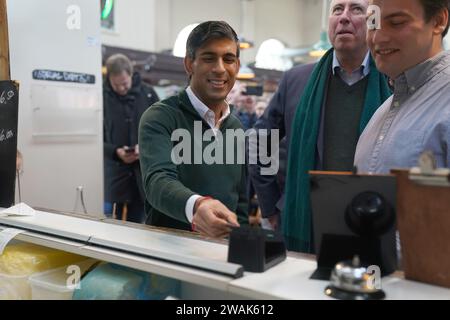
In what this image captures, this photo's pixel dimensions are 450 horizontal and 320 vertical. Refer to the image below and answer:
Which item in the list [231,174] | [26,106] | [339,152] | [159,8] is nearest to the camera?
[231,174]

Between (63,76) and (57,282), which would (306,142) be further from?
(63,76)

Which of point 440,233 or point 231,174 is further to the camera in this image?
point 231,174

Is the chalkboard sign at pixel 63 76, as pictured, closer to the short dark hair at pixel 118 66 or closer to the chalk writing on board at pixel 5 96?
the short dark hair at pixel 118 66

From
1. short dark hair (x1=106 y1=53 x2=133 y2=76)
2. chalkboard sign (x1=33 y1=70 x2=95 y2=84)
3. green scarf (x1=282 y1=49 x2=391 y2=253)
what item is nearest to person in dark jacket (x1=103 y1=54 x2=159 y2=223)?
short dark hair (x1=106 y1=53 x2=133 y2=76)

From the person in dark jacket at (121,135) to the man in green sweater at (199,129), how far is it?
80.1 inches

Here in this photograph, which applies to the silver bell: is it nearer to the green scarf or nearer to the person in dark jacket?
the green scarf

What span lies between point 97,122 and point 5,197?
65.0 inches

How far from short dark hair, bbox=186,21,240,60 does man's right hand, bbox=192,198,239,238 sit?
62 cm

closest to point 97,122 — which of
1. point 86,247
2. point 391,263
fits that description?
point 86,247

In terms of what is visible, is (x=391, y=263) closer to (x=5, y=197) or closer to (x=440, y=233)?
(x=440, y=233)

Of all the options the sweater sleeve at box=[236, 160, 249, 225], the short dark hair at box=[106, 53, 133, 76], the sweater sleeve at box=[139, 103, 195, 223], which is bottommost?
the sweater sleeve at box=[236, 160, 249, 225]

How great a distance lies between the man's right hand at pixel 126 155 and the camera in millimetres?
3574

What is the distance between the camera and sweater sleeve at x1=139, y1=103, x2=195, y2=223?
129cm
